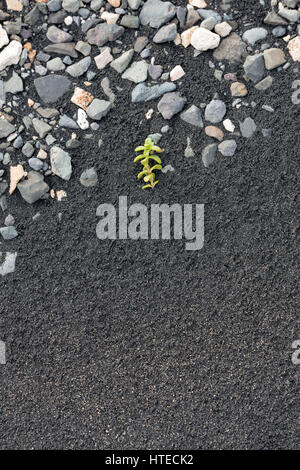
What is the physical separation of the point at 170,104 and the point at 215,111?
172mm

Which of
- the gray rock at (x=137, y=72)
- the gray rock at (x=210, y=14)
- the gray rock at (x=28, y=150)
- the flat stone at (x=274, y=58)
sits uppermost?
the gray rock at (x=210, y=14)

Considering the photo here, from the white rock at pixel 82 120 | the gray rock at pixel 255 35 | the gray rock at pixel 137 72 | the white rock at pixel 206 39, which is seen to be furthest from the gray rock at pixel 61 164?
the gray rock at pixel 255 35

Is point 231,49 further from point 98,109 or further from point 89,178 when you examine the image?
point 89,178

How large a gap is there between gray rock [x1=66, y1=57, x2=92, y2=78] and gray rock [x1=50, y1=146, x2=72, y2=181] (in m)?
0.31

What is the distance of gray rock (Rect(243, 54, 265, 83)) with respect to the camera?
2775mm

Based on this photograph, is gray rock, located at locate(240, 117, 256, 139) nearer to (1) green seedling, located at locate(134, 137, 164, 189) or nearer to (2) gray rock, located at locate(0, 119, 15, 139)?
(1) green seedling, located at locate(134, 137, 164, 189)

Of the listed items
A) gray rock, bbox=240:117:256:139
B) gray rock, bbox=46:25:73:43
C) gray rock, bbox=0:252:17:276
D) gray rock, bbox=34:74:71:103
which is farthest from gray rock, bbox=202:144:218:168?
gray rock, bbox=0:252:17:276

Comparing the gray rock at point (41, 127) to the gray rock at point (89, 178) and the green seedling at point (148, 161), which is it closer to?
the gray rock at point (89, 178)

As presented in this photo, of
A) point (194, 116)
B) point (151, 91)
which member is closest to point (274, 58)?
point (194, 116)

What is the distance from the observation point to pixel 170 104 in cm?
279

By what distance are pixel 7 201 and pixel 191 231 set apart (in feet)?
2.33

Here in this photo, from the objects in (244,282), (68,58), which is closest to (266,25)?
(68,58)

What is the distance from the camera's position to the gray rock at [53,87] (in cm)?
285

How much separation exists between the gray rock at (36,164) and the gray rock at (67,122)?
16 cm
